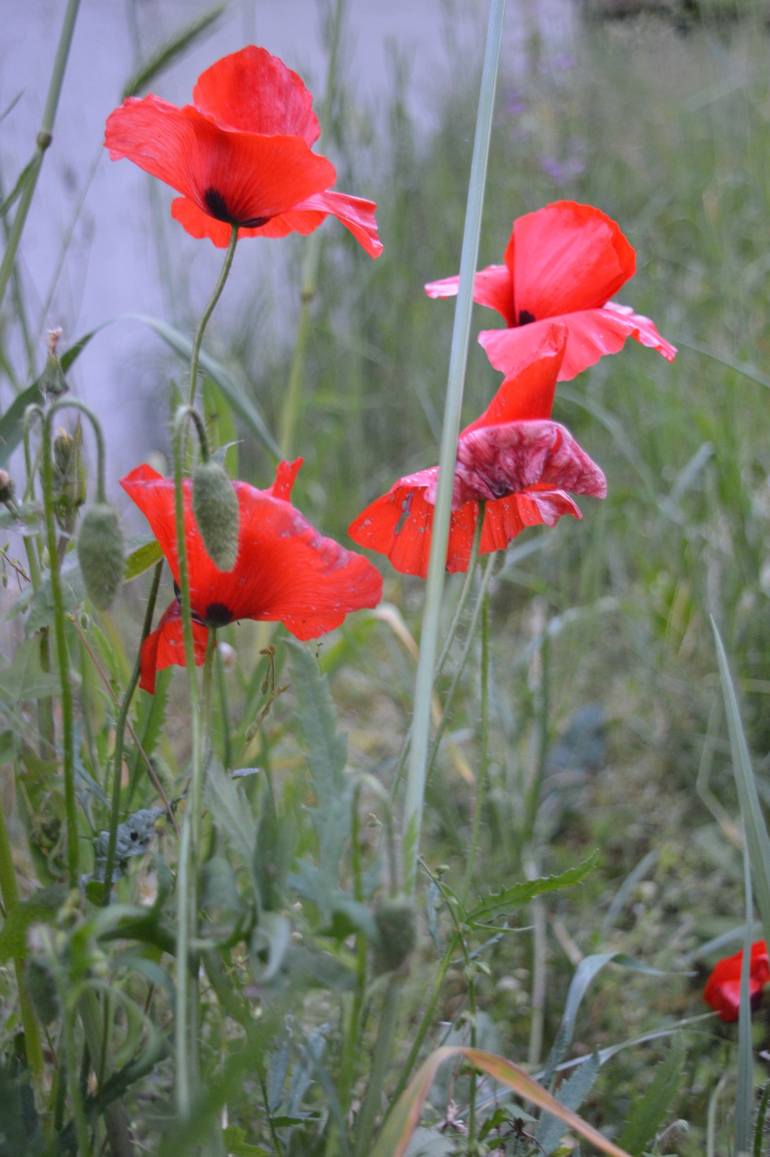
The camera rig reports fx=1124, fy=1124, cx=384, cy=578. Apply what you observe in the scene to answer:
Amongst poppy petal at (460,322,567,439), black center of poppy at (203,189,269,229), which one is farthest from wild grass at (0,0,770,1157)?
black center of poppy at (203,189,269,229)

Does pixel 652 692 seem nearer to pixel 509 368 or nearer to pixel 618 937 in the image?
pixel 618 937

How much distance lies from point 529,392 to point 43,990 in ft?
1.09

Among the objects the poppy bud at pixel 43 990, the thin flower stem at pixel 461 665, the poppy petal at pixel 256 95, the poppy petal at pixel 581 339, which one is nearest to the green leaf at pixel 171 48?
the poppy petal at pixel 256 95

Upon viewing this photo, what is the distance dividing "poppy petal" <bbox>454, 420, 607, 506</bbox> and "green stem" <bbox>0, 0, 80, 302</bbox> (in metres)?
0.29

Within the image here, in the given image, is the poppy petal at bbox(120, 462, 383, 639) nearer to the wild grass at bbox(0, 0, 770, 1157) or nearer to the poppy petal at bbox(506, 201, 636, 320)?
the wild grass at bbox(0, 0, 770, 1157)

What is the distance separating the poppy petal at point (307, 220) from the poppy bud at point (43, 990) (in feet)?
1.14

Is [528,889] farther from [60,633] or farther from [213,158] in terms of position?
[213,158]

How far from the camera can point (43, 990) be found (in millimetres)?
429

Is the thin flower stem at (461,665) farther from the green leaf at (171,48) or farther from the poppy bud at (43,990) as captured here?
the green leaf at (171,48)

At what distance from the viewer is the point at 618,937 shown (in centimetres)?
105

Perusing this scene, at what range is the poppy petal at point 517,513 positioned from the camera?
21.9 inches

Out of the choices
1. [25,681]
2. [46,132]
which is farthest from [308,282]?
[25,681]

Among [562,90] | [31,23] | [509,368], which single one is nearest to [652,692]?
[509,368]

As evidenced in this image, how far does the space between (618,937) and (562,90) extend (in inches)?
78.3
